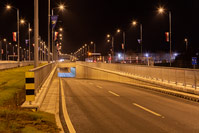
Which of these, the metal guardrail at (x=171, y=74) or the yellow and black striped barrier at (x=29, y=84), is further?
the metal guardrail at (x=171, y=74)

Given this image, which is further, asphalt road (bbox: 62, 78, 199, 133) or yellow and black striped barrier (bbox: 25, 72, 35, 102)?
yellow and black striped barrier (bbox: 25, 72, 35, 102)

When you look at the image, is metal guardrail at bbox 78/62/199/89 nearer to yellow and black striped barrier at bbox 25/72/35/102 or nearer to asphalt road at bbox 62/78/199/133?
asphalt road at bbox 62/78/199/133

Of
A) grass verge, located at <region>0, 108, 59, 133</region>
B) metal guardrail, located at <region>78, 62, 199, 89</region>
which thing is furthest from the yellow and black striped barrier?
metal guardrail, located at <region>78, 62, 199, 89</region>

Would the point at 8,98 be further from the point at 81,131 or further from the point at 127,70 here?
the point at 127,70

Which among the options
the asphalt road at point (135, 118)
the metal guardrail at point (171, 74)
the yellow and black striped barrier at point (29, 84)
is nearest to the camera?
the asphalt road at point (135, 118)

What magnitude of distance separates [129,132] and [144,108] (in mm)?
4257

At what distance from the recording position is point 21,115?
8.29 meters

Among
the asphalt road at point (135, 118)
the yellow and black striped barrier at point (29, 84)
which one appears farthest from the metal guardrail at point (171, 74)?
the yellow and black striped barrier at point (29, 84)

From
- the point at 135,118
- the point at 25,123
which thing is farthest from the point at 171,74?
the point at 25,123

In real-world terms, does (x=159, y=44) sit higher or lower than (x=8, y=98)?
higher

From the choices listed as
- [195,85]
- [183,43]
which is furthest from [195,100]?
[183,43]

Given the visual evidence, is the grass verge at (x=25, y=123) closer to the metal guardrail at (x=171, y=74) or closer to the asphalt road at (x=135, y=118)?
the asphalt road at (x=135, y=118)

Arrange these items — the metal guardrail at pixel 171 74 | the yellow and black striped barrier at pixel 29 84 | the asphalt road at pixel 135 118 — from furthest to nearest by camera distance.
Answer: the metal guardrail at pixel 171 74 < the yellow and black striped barrier at pixel 29 84 < the asphalt road at pixel 135 118

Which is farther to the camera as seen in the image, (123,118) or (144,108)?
(144,108)
